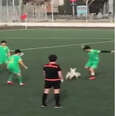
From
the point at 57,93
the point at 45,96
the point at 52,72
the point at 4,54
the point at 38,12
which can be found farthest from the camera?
the point at 38,12

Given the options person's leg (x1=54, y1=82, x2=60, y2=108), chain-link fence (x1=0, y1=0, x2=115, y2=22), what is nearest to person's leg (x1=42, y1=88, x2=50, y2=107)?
person's leg (x1=54, y1=82, x2=60, y2=108)

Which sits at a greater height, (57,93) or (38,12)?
(38,12)

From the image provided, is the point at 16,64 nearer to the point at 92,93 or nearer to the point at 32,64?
the point at 92,93

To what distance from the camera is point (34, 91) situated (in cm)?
1309

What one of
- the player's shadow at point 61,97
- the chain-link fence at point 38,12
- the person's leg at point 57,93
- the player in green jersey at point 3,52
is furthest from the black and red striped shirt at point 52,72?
the chain-link fence at point 38,12

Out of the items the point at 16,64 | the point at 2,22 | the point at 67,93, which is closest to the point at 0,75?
the point at 16,64

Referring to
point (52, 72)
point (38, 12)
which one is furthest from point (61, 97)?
point (38, 12)

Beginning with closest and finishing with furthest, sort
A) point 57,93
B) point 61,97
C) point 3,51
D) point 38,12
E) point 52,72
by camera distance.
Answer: point 52,72 < point 57,93 < point 61,97 < point 3,51 < point 38,12

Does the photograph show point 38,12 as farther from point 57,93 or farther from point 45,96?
point 57,93

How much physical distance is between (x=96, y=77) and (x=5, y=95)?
393 cm

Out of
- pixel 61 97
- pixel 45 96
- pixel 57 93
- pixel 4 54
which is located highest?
pixel 4 54

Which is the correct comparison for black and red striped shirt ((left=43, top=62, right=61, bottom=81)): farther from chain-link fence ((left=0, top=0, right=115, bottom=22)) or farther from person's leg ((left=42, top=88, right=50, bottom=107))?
chain-link fence ((left=0, top=0, right=115, bottom=22))

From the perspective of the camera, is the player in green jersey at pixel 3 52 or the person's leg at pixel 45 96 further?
the player in green jersey at pixel 3 52

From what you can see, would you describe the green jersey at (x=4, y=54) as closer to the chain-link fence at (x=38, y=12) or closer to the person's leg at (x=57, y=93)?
the person's leg at (x=57, y=93)
